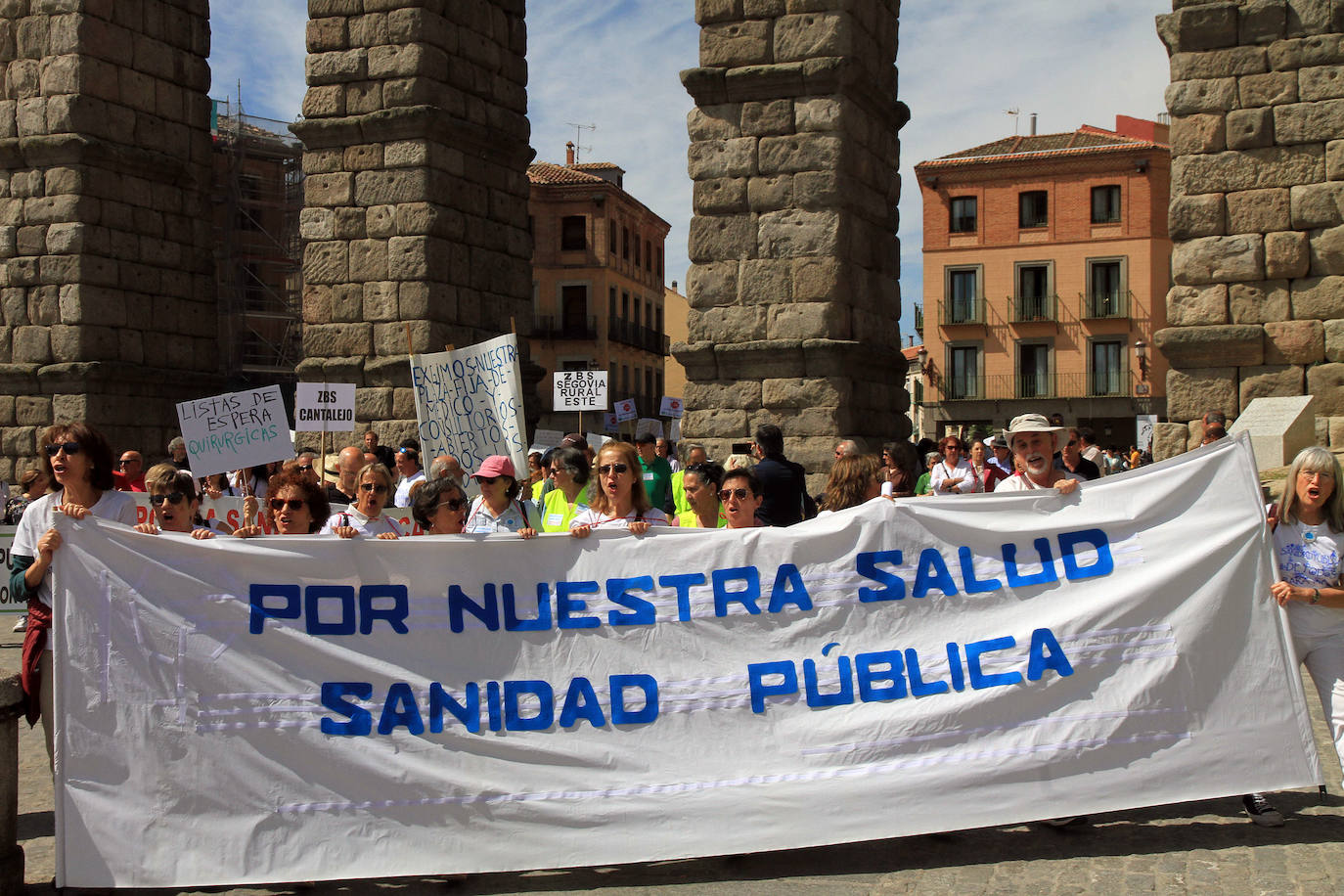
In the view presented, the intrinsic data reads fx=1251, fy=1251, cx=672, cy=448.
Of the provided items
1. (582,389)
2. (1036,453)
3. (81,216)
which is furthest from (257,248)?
(1036,453)

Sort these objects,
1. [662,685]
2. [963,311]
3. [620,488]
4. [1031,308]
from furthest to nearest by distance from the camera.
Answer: [963,311], [1031,308], [620,488], [662,685]

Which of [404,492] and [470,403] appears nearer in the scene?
[470,403]

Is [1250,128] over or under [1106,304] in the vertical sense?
under

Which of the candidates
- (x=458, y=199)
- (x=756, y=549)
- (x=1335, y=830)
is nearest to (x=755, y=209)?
(x=458, y=199)

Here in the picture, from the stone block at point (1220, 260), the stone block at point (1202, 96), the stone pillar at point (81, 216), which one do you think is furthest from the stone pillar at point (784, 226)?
the stone pillar at point (81, 216)

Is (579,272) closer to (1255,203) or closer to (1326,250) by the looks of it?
(1255,203)

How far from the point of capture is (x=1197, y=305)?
10.6m

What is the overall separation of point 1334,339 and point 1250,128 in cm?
188

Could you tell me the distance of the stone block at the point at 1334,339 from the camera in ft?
33.3

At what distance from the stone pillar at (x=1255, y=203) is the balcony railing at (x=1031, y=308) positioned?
33.2m

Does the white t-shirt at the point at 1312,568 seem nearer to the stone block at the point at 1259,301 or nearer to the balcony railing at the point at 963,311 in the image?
the stone block at the point at 1259,301

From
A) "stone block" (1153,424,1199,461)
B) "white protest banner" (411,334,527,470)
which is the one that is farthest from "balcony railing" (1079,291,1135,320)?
"white protest banner" (411,334,527,470)

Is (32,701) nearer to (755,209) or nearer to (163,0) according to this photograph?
(755,209)

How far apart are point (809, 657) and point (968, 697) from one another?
589 mm
